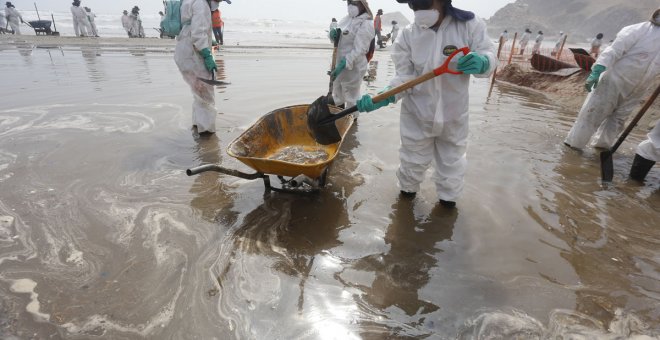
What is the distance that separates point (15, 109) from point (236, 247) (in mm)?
5684

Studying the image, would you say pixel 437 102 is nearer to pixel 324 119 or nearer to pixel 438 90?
pixel 438 90

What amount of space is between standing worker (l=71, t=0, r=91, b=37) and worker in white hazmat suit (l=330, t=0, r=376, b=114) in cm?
1866

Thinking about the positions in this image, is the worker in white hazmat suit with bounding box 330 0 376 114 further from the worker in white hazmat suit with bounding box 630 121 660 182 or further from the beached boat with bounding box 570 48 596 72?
the beached boat with bounding box 570 48 596 72

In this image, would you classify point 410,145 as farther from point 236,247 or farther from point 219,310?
point 219,310

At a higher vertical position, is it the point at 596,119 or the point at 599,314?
the point at 596,119

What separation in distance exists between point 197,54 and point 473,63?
3.72m

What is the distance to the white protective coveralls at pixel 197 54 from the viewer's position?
420cm

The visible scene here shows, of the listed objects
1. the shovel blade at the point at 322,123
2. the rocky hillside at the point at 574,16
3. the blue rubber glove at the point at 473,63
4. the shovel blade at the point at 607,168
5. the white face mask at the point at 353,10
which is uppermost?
the rocky hillside at the point at 574,16

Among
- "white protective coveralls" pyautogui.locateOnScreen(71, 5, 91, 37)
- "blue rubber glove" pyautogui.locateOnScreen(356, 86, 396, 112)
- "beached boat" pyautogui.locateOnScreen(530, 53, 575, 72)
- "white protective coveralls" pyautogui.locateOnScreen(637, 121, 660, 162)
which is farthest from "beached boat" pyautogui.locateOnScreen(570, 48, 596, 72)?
"white protective coveralls" pyautogui.locateOnScreen(71, 5, 91, 37)

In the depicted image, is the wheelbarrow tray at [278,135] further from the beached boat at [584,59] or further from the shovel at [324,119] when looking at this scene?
the beached boat at [584,59]

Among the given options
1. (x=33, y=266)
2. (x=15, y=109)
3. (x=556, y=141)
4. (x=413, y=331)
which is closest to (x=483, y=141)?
(x=556, y=141)

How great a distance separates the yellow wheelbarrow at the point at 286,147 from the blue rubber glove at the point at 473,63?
1.21 metres

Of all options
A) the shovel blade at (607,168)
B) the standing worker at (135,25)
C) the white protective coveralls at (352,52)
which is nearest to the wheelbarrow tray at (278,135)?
the white protective coveralls at (352,52)

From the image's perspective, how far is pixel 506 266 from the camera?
7.86 feet
